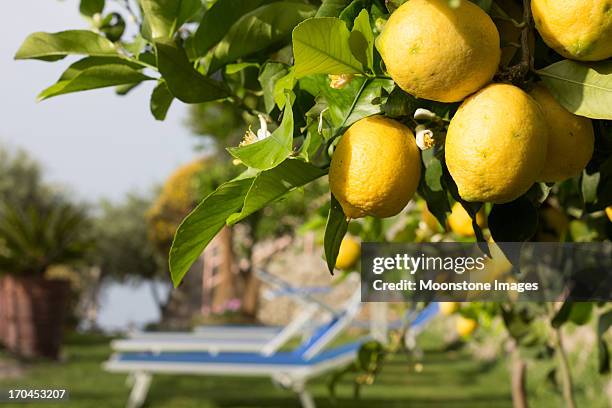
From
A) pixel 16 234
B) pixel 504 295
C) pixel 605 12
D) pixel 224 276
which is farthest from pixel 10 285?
pixel 605 12

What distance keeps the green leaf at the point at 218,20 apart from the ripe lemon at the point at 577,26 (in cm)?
28

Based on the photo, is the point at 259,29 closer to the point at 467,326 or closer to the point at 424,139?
the point at 424,139

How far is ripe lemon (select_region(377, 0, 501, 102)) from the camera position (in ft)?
1.46

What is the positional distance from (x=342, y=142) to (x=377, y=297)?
412mm

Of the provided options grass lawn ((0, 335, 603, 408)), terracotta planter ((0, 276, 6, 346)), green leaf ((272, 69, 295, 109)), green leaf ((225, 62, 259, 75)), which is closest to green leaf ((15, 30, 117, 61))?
green leaf ((225, 62, 259, 75))

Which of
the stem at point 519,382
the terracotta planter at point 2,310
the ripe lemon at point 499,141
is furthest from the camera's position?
the terracotta planter at point 2,310

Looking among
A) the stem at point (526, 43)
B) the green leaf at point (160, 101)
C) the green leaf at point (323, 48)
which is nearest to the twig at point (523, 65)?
the stem at point (526, 43)

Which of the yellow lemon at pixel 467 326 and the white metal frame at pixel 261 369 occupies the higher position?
the yellow lemon at pixel 467 326

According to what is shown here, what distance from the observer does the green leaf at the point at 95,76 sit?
671 mm

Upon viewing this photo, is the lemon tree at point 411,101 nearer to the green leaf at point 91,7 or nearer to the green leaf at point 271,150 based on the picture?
the green leaf at point 271,150

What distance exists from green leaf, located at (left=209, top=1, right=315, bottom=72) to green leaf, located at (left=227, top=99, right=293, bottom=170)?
0.19 meters

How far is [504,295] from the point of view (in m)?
1.15

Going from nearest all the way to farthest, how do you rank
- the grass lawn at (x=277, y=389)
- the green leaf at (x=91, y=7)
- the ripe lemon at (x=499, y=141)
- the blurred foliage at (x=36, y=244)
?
the ripe lemon at (x=499, y=141) → the green leaf at (x=91, y=7) → the grass lawn at (x=277, y=389) → the blurred foliage at (x=36, y=244)

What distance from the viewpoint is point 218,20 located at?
2.15 feet
